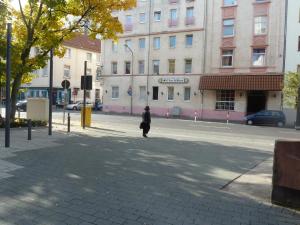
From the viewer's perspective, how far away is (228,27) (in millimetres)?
33906

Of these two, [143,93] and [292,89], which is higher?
[143,93]

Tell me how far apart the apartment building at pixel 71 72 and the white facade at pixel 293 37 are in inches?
1174

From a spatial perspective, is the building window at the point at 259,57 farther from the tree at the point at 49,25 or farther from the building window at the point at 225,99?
the tree at the point at 49,25

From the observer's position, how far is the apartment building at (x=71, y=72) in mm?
52250

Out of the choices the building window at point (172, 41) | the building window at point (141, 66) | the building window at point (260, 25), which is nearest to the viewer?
the building window at point (260, 25)

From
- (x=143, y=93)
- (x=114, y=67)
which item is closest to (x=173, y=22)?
(x=143, y=93)

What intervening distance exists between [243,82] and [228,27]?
6.40 m

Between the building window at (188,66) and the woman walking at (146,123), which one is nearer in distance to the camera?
the woman walking at (146,123)

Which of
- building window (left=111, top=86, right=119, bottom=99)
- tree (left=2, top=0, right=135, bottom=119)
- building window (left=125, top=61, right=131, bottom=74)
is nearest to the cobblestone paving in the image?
tree (left=2, top=0, right=135, bottom=119)

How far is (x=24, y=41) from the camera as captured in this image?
17.4 metres

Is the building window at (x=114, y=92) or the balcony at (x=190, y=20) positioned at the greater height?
the balcony at (x=190, y=20)

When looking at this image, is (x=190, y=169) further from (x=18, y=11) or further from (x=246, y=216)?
(x=18, y=11)

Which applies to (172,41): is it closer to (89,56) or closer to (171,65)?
(171,65)

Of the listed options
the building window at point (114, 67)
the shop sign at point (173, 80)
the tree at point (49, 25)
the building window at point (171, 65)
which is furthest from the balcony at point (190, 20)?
the tree at point (49, 25)
